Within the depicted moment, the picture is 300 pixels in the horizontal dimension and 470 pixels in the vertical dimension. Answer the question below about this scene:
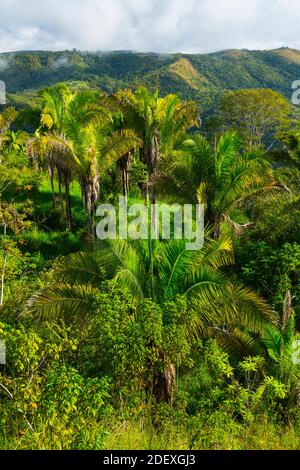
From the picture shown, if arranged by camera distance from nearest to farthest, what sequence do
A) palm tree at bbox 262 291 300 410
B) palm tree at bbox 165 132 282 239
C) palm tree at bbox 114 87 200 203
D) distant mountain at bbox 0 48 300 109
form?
palm tree at bbox 262 291 300 410, palm tree at bbox 165 132 282 239, palm tree at bbox 114 87 200 203, distant mountain at bbox 0 48 300 109

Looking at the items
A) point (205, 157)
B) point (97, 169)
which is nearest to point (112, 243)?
point (205, 157)

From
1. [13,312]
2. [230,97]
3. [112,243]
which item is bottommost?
[13,312]

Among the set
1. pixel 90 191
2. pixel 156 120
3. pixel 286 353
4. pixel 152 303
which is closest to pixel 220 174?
pixel 156 120

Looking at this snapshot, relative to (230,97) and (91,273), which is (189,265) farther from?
(230,97)

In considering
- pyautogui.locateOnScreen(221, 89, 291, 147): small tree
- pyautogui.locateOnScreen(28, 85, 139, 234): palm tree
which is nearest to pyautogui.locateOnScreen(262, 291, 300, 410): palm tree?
pyautogui.locateOnScreen(28, 85, 139, 234): palm tree

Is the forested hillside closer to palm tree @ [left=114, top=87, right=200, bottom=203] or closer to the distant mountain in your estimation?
palm tree @ [left=114, top=87, right=200, bottom=203]

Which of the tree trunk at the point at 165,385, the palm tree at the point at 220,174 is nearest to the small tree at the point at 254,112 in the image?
the palm tree at the point at 220,174
